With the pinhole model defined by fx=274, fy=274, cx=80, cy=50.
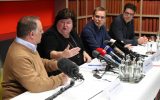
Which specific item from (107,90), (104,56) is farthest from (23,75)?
(104,56)

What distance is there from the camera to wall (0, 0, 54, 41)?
3.47 metres

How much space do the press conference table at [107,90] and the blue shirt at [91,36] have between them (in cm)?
110

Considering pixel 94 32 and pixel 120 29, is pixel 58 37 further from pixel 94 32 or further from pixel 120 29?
pixel 120 29

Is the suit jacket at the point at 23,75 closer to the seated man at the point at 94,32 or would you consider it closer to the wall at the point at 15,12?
the wall at the point at 15,12

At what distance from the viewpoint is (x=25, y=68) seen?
190 cm

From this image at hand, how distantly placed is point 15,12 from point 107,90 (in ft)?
7.61

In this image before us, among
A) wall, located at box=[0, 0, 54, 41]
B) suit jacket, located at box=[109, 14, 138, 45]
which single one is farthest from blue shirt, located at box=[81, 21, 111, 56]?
wall, located at box=[0, 0, 54, 41]

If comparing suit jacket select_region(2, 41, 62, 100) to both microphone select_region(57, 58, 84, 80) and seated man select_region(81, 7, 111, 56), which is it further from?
seated man select_region(81, 7, 111, 56)

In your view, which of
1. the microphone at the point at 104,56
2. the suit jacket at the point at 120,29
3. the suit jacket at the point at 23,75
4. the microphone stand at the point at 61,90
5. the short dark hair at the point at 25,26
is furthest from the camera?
the suit jacket at the point at 120,29

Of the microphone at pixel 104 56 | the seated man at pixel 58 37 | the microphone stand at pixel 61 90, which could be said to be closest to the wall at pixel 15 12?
the seated man at pixel 58 37

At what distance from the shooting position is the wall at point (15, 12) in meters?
3.47

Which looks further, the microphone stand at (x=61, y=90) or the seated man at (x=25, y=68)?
the seated man at (x=25, y=68)

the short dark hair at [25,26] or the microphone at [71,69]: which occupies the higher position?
the short dark hair at [25,26]

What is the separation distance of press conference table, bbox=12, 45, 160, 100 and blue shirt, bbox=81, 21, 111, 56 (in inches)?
43.3
